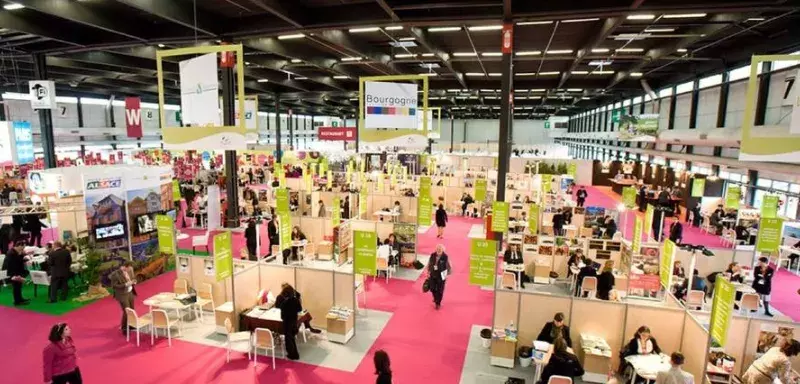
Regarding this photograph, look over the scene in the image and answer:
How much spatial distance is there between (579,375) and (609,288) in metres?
2.54

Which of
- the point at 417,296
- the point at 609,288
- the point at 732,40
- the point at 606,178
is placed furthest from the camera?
the point at 606,178

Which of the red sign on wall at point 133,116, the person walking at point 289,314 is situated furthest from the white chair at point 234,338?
the red sign on wall at point 133,116

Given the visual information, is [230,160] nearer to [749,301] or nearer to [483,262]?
[483,262]

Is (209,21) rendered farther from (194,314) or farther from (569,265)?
(569,265)

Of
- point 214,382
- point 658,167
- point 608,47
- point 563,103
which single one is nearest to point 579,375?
point 214,382

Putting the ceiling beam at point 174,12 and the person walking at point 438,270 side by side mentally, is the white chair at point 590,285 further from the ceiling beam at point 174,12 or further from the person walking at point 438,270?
the ceiling beam at point 174,12

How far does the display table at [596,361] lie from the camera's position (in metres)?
6.66

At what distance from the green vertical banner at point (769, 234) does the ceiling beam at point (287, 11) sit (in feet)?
36.8

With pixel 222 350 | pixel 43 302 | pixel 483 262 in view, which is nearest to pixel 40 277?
pixel 43 302

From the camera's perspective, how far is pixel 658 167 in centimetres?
2195

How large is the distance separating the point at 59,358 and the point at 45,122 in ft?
43.2

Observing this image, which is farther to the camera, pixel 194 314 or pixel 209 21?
pixel 209 21

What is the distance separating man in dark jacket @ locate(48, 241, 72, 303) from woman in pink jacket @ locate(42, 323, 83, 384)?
474 centimetres

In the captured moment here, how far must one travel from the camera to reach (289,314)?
711 centimetres
